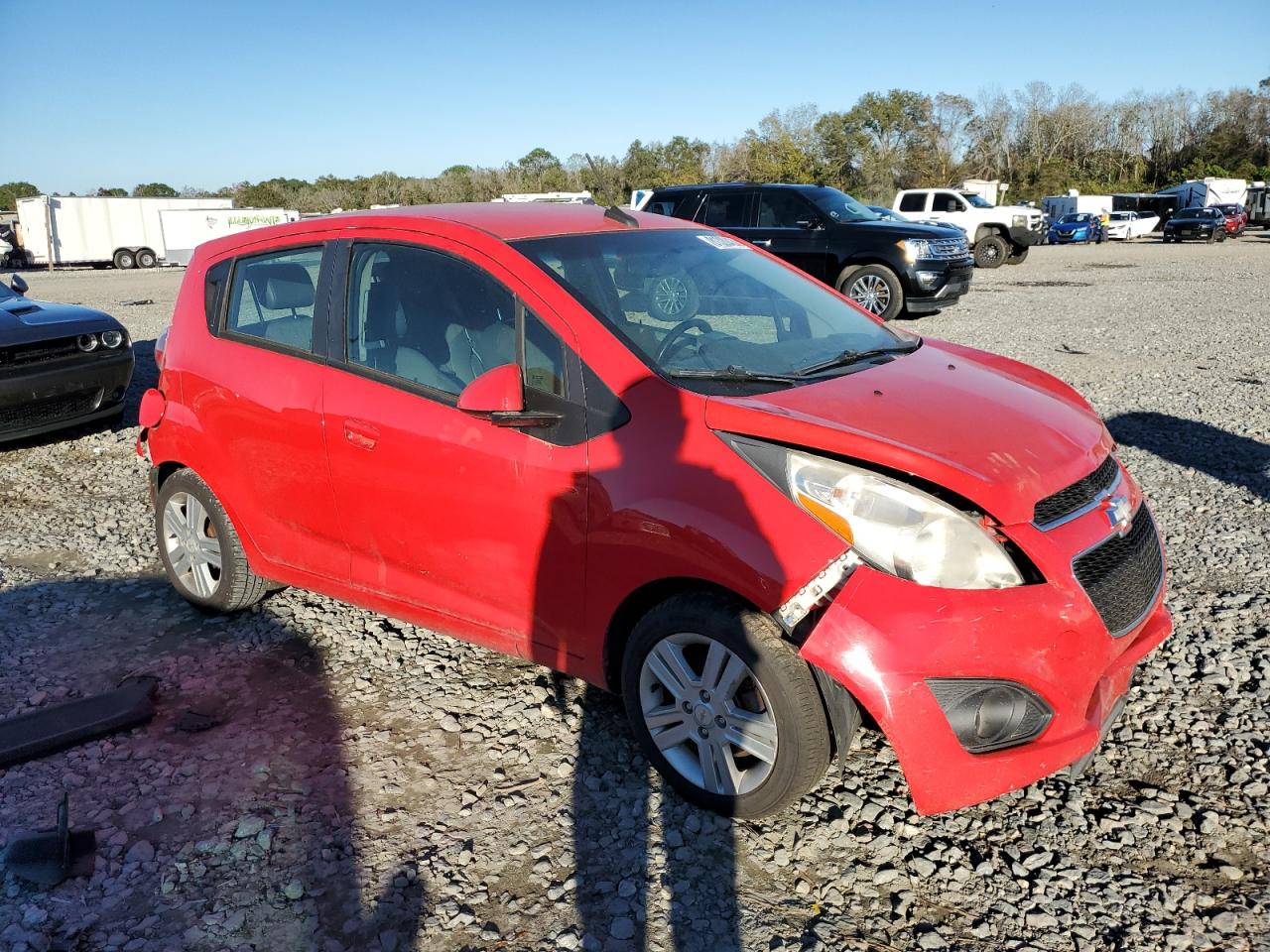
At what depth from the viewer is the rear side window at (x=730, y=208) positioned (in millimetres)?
14062

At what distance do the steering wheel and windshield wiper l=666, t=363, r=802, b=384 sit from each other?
0.09 meters

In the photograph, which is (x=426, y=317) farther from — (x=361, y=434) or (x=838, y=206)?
(x=838, y=206)

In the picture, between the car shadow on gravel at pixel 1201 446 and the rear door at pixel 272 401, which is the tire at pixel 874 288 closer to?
the car shadow on gravel at pixel 1201 446

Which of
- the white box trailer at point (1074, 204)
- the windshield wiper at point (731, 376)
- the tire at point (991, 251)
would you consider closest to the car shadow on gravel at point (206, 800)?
the windshield wiper at point (731, 376)

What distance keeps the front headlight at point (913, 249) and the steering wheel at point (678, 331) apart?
1036 centimetres

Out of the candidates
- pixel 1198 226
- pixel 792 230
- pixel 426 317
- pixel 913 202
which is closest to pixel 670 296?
pixel 426 317

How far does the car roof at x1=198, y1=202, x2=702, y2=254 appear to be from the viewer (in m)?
3.50

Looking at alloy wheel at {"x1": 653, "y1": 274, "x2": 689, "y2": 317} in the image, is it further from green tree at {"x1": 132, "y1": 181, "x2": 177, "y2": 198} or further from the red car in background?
green tree at {"x1": 132, "y1": 181, "x2": 177, "y2": 198}

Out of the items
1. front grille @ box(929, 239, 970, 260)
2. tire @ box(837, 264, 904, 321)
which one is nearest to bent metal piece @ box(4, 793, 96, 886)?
tire @ box(837, 264, 904, 321)

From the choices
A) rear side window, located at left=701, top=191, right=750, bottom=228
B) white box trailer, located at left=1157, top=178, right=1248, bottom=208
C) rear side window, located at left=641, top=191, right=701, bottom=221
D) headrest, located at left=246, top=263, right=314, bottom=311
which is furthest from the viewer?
white box trailer, located at left=1157, top=178, right=1248, bottom=208

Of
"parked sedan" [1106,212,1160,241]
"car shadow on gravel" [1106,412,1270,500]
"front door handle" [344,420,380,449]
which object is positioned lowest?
"car shadow on gravel" [1106,412,1270,500]

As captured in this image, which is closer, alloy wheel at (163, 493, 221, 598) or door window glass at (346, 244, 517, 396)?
door window glass at (346, 244, 517, 396)

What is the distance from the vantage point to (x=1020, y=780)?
2.57 metres

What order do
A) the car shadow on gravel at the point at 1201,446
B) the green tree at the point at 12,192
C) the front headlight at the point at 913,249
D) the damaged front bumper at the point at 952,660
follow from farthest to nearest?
1. the green tree at the point at 12,192
2. the front headlight at the point at 913,249
3. the car shadow on gravel at the point at 1201,446
4. the damaged front bumper at the point at 952,660
